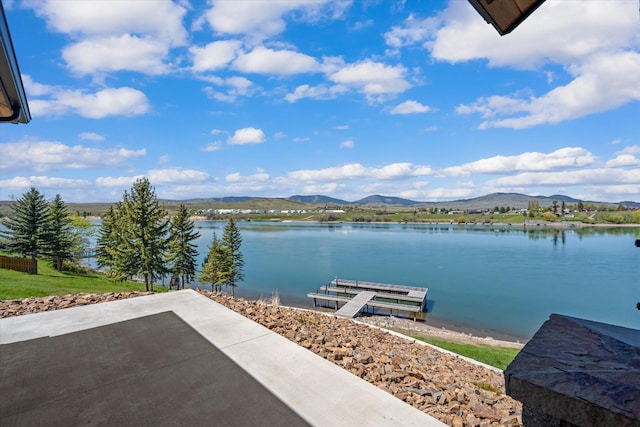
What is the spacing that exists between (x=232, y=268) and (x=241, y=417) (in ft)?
79.0

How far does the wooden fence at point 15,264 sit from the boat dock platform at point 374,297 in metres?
15.5

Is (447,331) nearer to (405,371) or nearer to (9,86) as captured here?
(405,371)

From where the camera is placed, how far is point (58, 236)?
67.4 ft

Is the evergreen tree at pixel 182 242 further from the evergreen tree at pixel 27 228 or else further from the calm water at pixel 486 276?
the evergreen tree at pixel 27 228

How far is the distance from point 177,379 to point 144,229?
15706 mm

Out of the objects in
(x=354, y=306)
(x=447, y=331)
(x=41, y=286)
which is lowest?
(x=447, y=331)

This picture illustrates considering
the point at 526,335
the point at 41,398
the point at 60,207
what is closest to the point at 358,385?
the point at 41,398

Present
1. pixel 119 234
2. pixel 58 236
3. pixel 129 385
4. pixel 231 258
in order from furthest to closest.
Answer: pixel 231 258 → pixel 119 234 → pixel 58 236 → pixel 129 385

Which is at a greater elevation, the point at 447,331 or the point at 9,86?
the point at 9,86

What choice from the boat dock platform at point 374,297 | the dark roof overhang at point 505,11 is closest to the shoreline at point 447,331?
the boat dock platform at point 374,297

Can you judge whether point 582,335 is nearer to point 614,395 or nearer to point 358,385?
point 614,395

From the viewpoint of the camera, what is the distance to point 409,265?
116ft

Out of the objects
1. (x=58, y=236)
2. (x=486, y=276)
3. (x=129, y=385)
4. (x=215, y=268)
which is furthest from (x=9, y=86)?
(x=486, y=276)

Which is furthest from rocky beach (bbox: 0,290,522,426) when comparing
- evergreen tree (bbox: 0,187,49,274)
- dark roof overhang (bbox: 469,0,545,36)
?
evergreen tree (bbox: 0,187,49,274)
